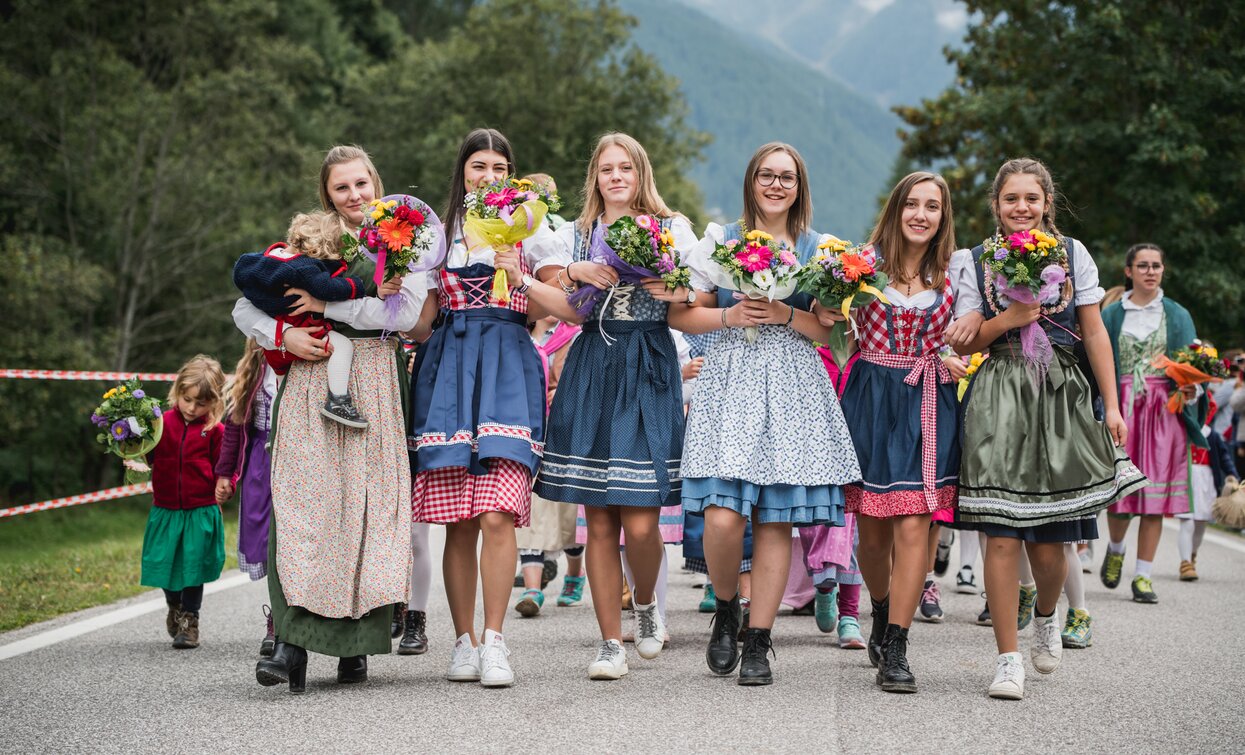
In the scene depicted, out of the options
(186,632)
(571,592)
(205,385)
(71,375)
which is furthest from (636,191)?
(71,375)

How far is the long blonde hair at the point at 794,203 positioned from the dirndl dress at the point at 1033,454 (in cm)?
85

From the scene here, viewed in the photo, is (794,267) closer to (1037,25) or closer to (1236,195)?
(1236,195)

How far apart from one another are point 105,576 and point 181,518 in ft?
10.2

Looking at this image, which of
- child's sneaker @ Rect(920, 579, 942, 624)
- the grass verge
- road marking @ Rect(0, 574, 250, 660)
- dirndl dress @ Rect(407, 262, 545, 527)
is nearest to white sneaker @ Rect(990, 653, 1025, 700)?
dirndl dress @ Rect(407, 262, 545, 527)

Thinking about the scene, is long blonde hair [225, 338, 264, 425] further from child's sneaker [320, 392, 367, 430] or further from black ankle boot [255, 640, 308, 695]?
black ankle boot [255, 640, 308, 695]

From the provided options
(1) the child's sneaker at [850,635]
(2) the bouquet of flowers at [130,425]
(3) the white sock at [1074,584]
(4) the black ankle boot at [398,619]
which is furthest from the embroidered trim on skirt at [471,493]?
(3) the white sock at [1074,584]

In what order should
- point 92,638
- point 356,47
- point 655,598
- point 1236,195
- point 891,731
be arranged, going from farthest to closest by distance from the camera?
point 356,47 → point 1236,195 → point 92,638 → point 655,598 → point 891,731

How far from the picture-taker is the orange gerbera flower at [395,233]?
19.8ft

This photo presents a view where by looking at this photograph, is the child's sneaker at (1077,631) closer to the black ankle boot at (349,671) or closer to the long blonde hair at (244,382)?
the black ankle boot at (349,671)

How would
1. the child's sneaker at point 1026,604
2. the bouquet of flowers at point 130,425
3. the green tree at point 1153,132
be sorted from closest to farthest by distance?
the child's sneaker at point 1026,604 < the bouquet of flowers at point 130,425 < the green tree at point 1153,132

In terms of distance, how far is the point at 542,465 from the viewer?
654 cm

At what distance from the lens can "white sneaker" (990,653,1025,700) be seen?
5863mm

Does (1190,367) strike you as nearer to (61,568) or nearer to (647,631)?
(647,631)

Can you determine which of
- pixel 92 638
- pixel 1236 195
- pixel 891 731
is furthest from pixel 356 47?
pixel 891 731
